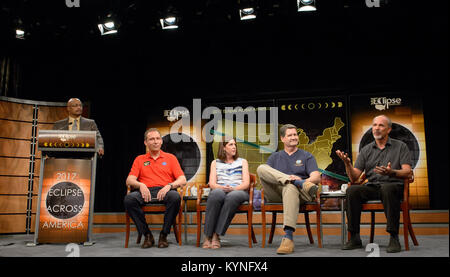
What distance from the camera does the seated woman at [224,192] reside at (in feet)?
11.5

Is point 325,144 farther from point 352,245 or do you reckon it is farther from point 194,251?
point 194,251

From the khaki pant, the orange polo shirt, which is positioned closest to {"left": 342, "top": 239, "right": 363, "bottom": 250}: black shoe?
the khaki pant

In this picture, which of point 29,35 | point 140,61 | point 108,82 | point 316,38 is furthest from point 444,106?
point 29,35

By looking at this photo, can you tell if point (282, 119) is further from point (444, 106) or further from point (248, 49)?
point (444, 106)

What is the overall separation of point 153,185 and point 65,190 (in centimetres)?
95

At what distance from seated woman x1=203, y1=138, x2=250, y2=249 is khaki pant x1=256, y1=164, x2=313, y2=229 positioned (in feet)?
0.78

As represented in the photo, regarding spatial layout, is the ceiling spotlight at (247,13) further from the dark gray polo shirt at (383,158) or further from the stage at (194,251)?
the stage at (194,251)

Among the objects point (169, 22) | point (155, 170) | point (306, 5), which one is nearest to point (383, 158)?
point (155, 170)

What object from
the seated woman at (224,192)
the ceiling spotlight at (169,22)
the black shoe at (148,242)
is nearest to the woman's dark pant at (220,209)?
the seated woman at (224,192)

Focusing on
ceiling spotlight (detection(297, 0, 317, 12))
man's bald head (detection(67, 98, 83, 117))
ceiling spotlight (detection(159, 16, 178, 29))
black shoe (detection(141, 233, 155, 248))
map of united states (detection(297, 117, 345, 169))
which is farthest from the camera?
map of united states (detection(297, 117, 345, 169))

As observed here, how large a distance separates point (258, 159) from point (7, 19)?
13.7 feet

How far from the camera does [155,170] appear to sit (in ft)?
12.8

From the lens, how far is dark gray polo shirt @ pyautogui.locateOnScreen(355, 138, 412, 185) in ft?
11.2

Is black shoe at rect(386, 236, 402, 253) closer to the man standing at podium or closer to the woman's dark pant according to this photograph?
the woman's dark pant
